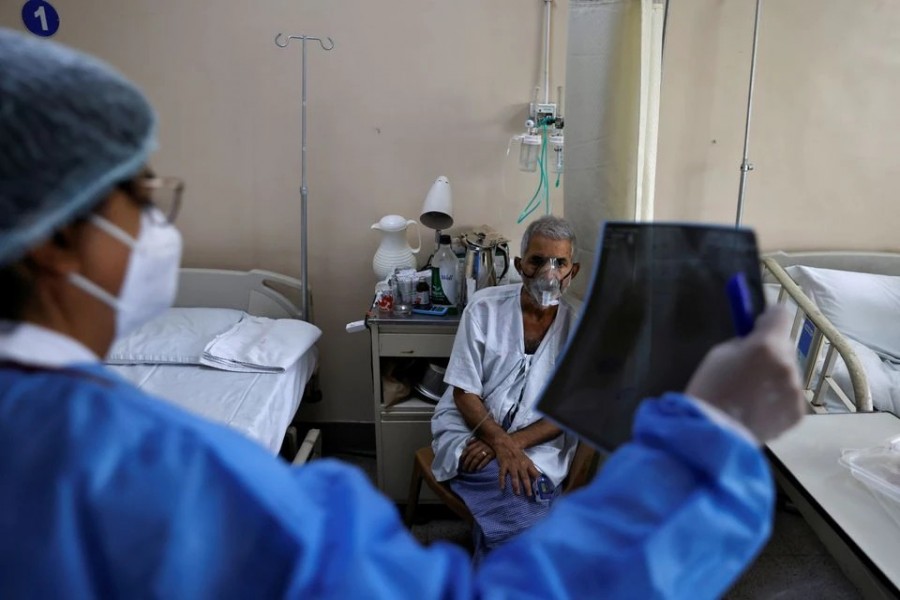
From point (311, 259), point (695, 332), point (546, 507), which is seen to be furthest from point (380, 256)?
point (695, 332)

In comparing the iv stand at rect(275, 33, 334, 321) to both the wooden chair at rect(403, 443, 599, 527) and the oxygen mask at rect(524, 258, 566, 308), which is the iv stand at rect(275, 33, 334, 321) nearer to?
the wooden chair at rect(403, 443, 599, 527)

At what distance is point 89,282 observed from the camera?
576 mm

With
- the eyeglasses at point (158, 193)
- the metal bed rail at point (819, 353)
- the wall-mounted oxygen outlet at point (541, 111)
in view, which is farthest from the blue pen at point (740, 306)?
the wall-mounted oxygen outlet at point (541, 111)

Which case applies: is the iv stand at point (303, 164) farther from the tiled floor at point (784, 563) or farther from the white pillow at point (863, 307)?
the white pillow at point (863, 307)

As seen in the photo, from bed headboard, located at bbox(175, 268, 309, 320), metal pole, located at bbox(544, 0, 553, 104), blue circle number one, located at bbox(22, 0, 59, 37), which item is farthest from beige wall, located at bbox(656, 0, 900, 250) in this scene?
blue circle number one, located at bbox(22, 0, 59, 37)

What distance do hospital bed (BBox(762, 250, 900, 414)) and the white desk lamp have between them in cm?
114

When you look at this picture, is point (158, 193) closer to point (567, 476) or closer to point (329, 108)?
point (567, 476)

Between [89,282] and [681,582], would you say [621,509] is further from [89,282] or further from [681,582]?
[89,282]

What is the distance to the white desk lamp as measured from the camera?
7.50 ft

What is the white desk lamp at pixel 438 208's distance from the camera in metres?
2.29

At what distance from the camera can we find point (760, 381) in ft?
1.93

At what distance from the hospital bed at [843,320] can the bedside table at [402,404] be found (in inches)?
44.7

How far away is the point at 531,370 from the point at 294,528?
1460mm

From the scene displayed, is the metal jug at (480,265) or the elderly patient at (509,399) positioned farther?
the metal jug at (480,265)
